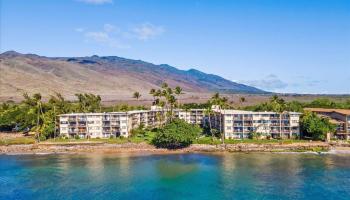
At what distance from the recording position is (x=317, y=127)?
88062 millimetres

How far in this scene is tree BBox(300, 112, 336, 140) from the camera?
87938 millimetres

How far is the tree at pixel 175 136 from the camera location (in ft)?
275

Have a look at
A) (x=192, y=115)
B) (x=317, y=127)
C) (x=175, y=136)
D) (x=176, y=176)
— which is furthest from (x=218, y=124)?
(x=176, y=176)

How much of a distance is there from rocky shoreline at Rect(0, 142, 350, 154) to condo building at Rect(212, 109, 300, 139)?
23.9 ft

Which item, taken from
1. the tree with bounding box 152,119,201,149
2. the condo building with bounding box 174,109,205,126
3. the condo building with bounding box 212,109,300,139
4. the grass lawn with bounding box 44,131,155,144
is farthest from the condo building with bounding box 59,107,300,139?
the tree with bounding box 152,119,201,149

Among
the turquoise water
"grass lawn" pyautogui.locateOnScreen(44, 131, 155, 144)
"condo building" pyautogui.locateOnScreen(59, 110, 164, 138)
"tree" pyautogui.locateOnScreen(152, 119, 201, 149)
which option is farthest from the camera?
"condo building" pyautogui.locateOnScreen(59, 110, 164, 138)

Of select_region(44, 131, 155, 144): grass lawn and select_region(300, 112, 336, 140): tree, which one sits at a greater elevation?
select_region(300, 112, 336, 140): tree

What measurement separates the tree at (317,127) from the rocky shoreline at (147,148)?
3017 mm

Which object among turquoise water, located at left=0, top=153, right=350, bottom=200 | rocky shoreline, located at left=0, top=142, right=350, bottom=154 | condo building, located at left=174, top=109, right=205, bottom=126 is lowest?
turquoise water, located at left=0, top=153, right=350, bottom=200

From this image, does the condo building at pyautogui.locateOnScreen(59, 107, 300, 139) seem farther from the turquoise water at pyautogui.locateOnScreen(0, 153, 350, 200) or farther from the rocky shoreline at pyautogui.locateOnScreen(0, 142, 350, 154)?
the turquoise water at pyautogui.locateOnScreen(0, 153, 350, 200)

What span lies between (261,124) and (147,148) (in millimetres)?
24671

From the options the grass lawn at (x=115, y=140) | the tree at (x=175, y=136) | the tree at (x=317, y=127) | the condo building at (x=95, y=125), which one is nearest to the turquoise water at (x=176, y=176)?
the tree at (x=175, y=136)

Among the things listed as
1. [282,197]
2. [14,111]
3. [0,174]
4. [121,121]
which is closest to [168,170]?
[282,197]

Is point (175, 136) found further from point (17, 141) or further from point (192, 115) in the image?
point (17, 141)
